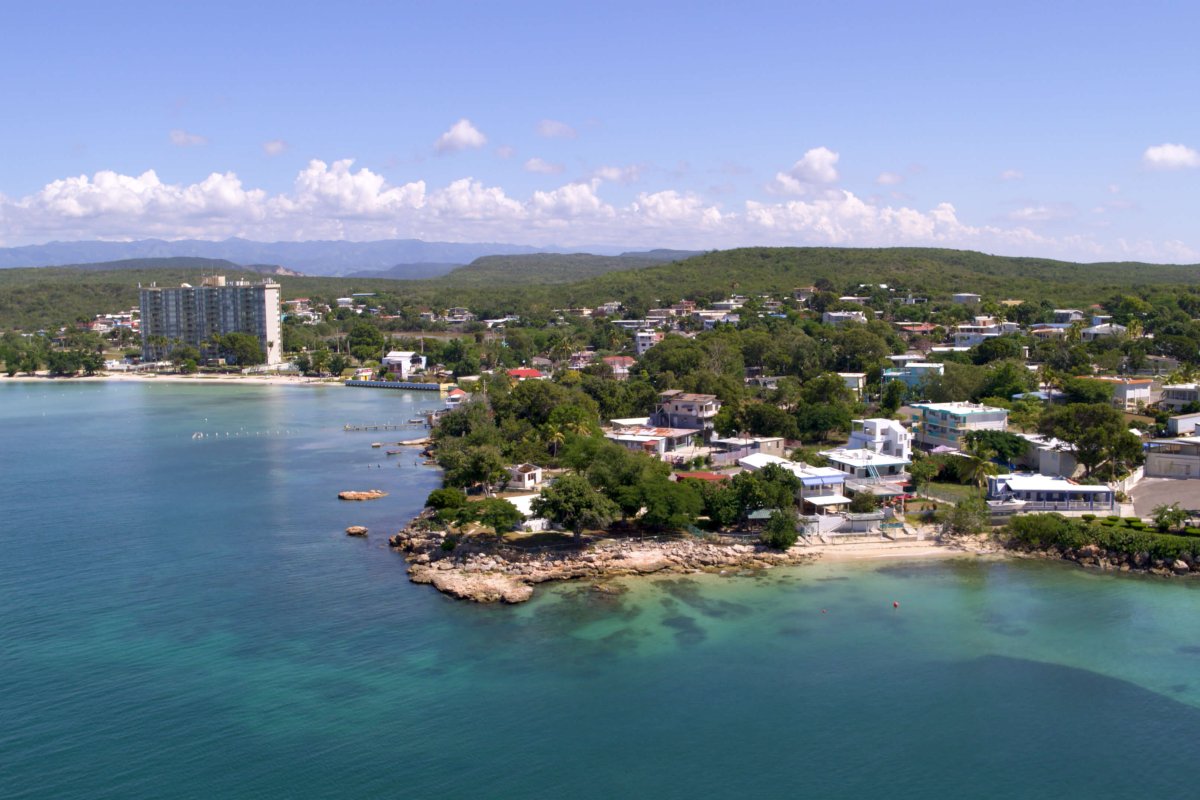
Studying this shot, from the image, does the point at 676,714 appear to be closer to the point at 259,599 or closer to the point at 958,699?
the point at 958,699

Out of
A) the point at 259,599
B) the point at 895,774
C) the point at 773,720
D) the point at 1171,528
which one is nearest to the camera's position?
the point at 895,774

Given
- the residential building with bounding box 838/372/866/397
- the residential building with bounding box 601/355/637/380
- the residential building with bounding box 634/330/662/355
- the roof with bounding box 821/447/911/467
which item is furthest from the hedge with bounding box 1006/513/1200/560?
the residential building with bounding box 634/330/662/355

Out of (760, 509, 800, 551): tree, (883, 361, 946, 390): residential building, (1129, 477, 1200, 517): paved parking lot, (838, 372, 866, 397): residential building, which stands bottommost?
(760, 509, 800, 551): tree

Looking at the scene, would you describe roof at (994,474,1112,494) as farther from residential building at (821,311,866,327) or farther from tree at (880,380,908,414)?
residential building at (821,311,866,327)

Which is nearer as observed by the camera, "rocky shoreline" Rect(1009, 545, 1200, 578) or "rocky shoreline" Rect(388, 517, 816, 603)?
"rocky shoreline" Rect(388, 517, 816, 603)

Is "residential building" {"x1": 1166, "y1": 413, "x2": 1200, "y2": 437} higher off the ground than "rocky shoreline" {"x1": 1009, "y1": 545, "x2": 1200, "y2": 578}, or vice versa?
"residential building" {"x1": 1166, "y1": 413, "x2": 1200, "y2": 437}

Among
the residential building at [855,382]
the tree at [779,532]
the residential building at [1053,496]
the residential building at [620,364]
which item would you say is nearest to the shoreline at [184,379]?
the residential building at [620,364]

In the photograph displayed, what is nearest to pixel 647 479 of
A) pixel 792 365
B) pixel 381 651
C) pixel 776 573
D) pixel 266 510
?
pixel 776 573
